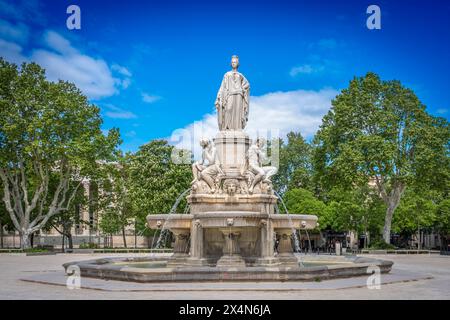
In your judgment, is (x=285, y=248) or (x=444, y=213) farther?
(x=444, y=213)

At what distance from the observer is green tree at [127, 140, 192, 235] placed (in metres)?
51.5

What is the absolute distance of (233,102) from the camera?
2209 cm

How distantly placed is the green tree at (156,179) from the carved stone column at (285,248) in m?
31.7

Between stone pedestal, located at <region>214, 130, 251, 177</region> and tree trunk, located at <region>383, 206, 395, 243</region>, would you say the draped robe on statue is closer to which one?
stone pedestal, located at <region>214, 130, 251, 177</region>

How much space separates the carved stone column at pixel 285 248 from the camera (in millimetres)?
19417

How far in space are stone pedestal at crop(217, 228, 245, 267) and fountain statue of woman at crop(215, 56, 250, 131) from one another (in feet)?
17.6

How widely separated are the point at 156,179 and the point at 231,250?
117 feet

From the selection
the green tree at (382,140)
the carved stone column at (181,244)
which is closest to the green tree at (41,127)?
the green tree at (382,140)

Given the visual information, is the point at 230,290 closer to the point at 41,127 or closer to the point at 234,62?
the point at 234,62

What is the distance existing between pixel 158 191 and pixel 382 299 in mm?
40823

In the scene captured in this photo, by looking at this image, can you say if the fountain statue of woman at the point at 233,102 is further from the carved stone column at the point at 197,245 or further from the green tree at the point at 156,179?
the green tree at the point at 156,179
